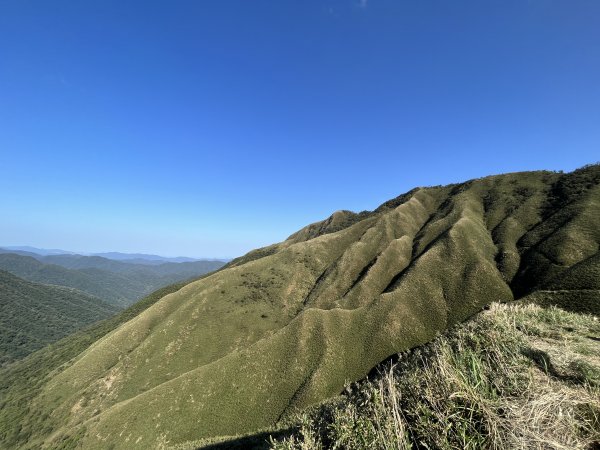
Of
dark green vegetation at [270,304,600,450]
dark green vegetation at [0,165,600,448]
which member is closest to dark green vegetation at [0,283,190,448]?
dark green vegetation at [0,165,600,448]

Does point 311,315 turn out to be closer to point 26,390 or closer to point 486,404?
point 486,404

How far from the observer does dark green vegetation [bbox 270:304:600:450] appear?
5.84m

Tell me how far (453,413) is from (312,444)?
3857mm

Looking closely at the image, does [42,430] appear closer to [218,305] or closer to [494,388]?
[218,305]

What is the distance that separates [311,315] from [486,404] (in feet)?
280

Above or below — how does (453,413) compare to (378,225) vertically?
below

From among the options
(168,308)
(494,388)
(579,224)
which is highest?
(579,224)

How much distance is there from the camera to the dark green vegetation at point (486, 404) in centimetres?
584

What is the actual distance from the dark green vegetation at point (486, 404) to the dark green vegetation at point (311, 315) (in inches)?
2457

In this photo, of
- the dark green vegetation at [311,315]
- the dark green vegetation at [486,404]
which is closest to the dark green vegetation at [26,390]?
the dark green vegetation at [311,315]

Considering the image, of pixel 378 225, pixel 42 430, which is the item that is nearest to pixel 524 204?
pixel 378 225

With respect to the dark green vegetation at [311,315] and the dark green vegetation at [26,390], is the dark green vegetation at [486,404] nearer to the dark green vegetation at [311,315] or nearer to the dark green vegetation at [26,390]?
the dark green vegetation at [311,315]

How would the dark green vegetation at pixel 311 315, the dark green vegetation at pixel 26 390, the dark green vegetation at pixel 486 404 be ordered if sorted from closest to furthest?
the dark green vegetation at pixel 486 404
the dark green vegetation at pixel 311 315
the dark green vegetation at pixel 26 390

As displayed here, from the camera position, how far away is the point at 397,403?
7.87 m
